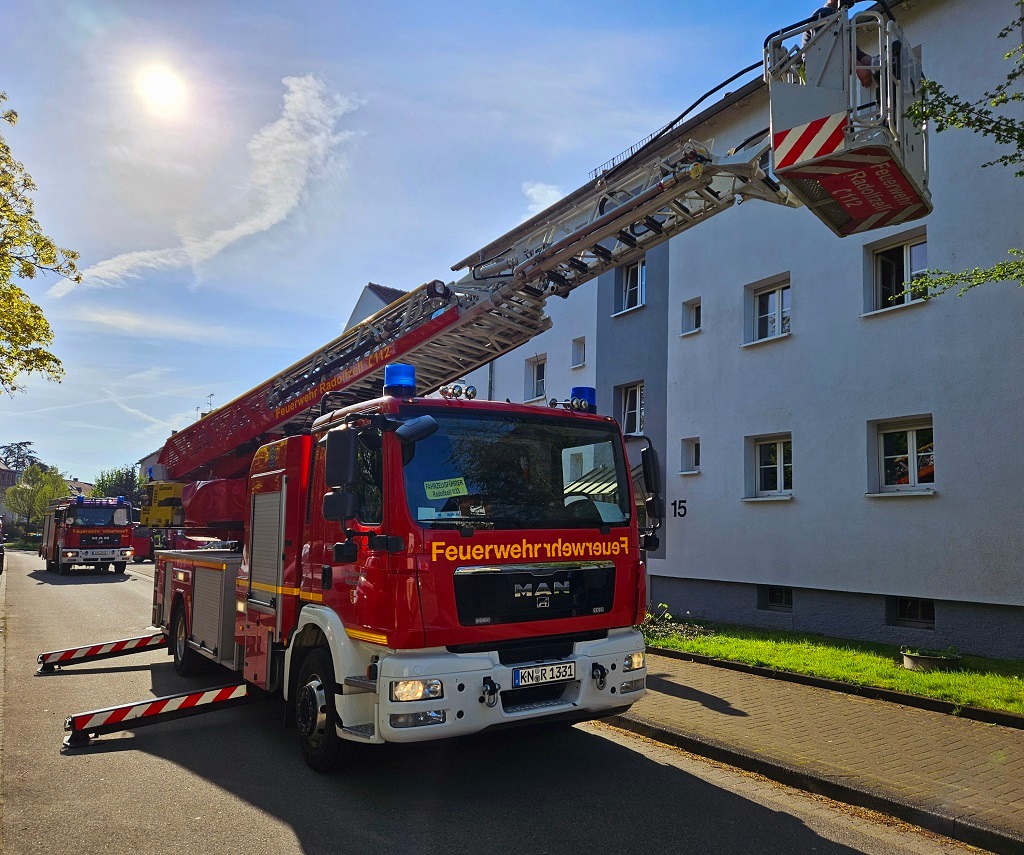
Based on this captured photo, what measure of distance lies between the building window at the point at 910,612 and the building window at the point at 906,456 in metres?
1.54

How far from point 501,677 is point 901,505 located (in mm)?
8133

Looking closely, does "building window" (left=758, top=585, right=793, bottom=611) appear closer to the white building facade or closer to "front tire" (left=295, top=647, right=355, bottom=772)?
the white building facade

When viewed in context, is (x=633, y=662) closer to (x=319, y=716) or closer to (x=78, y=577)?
(x=319, y=716)

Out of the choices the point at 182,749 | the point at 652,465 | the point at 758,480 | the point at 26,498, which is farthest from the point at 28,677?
the point at 26,498

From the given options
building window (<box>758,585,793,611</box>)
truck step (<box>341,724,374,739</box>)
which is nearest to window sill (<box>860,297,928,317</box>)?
building window (<box>758,585,793,611</box>)

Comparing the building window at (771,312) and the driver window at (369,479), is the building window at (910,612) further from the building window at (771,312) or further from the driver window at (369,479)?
the driver window at (369,479)

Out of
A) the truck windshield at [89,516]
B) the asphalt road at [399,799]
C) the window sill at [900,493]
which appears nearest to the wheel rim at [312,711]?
the asphalt road at [399,799]

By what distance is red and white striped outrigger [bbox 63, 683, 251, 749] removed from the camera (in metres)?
6.07

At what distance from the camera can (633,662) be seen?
5574 mm

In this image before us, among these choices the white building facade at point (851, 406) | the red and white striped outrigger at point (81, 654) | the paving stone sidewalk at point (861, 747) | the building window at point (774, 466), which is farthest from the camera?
the building window at point (774, 466)

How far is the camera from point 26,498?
6956 centimetres

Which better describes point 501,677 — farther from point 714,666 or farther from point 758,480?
point 758,480

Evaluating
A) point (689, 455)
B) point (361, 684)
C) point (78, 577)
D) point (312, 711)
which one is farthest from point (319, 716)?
point (78, 577)

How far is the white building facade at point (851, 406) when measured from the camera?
397 inches
